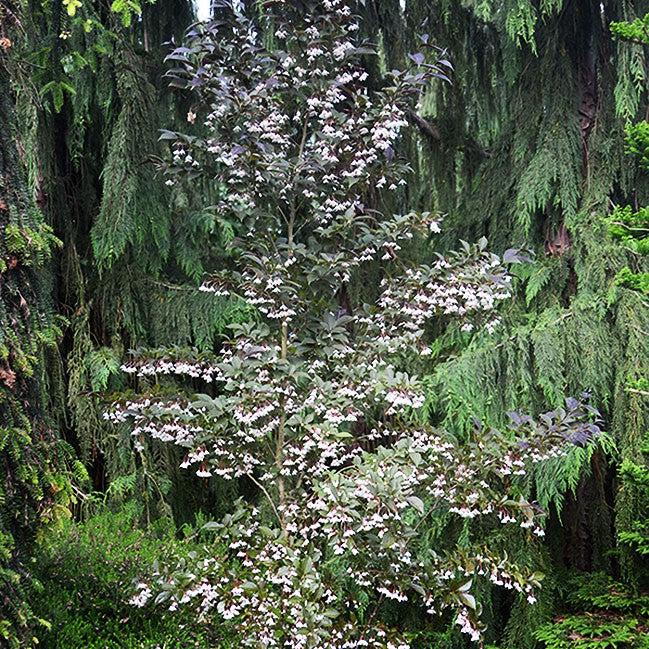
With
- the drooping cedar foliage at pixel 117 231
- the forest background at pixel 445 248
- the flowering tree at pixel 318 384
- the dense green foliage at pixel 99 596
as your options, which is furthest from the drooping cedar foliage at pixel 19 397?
the drooping cedar foliage at pixel 117 231

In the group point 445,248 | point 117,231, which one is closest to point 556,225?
point 445,248

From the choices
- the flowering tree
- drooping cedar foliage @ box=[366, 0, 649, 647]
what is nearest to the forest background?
drooping cedar foliage @ box=[366, 0, 649, 647]

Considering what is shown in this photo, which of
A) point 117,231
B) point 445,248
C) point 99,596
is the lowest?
point 99,596

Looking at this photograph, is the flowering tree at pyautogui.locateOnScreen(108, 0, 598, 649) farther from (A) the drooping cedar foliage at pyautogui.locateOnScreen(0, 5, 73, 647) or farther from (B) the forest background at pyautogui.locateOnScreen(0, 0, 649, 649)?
(A) the drooping cedar foliage at pyautogui.locateOnScreen(0, 5, 73, 647)

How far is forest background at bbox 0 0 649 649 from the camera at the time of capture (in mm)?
2994

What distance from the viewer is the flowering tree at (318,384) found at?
250 cm

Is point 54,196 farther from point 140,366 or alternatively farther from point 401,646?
point 401,646

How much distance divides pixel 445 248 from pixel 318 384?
5.36ft

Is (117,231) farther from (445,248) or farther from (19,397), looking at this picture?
(445,248)

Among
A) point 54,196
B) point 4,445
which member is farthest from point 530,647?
point 54,196

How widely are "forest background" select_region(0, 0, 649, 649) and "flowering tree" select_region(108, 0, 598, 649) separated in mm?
329

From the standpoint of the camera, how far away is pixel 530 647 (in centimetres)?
320

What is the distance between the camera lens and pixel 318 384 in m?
2.62

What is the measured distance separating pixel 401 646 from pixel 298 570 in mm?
461
